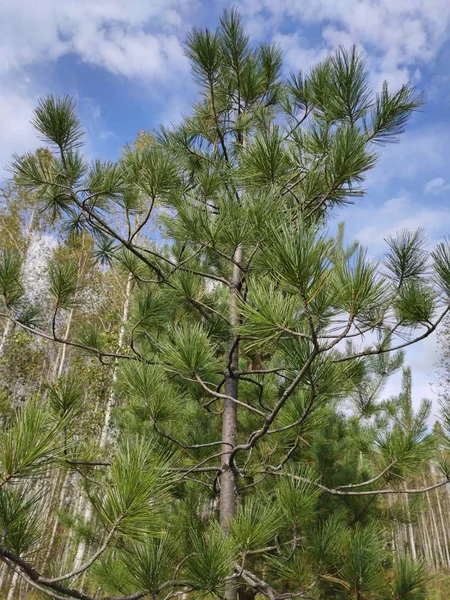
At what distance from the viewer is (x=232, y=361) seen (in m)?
1.86

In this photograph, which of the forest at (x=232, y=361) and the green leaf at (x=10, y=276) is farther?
the green leaf at (x=10, y=276)

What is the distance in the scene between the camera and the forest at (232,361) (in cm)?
100

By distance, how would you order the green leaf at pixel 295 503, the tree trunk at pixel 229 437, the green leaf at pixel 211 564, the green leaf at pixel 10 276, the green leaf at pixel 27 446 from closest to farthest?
the green leaf at pixel 27 446 < the green leaf at pixel 211 564 < the green leaf at pixel 295 503 < the tree trunk at pixel 229 437 < the green leaf at pixel 10 276

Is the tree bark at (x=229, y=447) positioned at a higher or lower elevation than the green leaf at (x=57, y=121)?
lower

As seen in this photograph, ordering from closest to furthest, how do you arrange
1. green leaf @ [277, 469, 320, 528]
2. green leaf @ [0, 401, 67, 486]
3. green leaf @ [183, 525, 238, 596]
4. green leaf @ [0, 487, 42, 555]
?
green leaf @ [0, 401, 67, 486] < green leaf @ [0, 487, 42, 555] < green leaf @ [183, 525, 238, 596] < green leaf @ [277, 469, 320, 528]

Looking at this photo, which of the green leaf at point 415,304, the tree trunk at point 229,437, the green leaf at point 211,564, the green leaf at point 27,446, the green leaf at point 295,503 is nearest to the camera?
the green leaf at point 27,446

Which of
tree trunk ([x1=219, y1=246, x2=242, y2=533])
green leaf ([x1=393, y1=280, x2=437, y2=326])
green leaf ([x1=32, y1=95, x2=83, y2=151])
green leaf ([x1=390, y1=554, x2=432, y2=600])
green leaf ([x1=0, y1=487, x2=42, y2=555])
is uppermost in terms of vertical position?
green leaf ([x1=32, y1=95, x2=83, y2=151])

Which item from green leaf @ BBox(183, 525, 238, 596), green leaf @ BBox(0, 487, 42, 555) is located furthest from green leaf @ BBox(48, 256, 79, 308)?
green leaf @ BBox(183, 525, 238, 596)

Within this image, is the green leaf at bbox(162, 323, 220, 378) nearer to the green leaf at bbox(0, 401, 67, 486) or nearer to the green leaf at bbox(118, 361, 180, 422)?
the green leaf at bbox(118, 361, 180, 422)

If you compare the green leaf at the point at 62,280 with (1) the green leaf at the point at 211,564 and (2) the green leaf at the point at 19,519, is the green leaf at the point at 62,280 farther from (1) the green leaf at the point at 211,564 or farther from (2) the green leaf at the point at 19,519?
(1) the green leaf at the point at 211,564

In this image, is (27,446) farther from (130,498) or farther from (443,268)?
(443,268)

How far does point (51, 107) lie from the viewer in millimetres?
1522

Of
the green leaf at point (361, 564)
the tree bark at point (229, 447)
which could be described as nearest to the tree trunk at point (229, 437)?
the tree bark at point (229, 447)

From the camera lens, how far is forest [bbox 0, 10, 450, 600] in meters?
1.00
